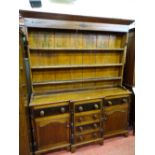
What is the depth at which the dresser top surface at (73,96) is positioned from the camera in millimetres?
1699

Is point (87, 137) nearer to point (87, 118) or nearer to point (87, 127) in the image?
point (87, 127)

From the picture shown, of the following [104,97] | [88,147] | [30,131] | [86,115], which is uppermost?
[104,97]

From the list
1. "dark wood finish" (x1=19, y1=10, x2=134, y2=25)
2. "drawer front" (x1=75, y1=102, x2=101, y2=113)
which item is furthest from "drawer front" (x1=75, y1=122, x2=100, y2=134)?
"dark wood finish" (x1=19, y1=10, x2=134, y2=25)

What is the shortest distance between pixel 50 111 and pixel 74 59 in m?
0.88

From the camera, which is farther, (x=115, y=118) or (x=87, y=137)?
(x=115, y=118)

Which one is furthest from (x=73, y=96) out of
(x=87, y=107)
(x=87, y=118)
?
(x=87, y=118)

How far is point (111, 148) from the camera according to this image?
1931 millimetres

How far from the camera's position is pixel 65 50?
1.97m

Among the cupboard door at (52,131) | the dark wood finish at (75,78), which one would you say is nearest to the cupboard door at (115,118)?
the dark wood finish at (75,78)
